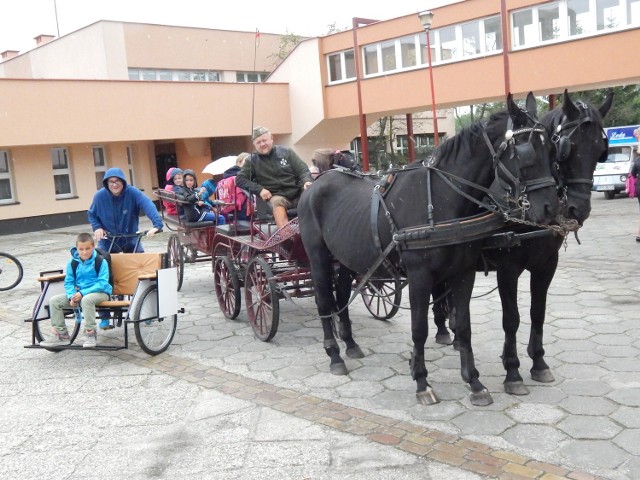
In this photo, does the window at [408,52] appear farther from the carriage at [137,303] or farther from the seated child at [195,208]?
the carriage at [137,303]

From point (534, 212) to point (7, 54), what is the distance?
1519 inches

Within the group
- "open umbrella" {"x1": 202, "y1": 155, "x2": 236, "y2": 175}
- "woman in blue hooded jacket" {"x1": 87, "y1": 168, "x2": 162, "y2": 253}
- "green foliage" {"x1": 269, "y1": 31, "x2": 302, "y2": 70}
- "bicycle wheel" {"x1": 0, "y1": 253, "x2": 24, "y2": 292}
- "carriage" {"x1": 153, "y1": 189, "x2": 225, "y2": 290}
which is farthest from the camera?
"green foliage" {"x1": 269, "y1": 31, "x2": 302, "y2": 70}

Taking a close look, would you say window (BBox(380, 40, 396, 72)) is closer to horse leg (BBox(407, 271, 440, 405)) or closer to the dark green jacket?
the dark green jacket

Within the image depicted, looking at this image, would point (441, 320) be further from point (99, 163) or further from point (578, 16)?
point (99, 163)

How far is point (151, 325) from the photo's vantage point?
6738 mm

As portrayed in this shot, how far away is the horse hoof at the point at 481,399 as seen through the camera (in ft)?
15.2

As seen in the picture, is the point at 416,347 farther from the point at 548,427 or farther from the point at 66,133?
the point at 66,133

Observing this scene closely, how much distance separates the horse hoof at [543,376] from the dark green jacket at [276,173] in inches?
121

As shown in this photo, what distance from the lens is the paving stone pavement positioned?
3943 millimetres

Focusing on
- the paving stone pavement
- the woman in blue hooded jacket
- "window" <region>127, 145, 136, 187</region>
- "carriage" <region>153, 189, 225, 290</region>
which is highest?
"window" <region>127, 145, 136, 187</region>

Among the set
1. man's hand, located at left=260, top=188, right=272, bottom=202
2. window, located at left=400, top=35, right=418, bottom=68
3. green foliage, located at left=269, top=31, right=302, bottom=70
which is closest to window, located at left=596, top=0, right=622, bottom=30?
window, located at left=400, top=35, right=418, bottom=68

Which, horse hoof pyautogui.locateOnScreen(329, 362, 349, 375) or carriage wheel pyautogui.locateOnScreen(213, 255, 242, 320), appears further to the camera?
carriage wheel pyautogui.locateOnScreen(213, 255, 242, 320)

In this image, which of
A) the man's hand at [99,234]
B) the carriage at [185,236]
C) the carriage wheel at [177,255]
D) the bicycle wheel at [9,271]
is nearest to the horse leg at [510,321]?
the man's hand at [99,234]

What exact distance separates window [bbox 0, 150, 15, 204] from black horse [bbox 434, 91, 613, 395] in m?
20.3
